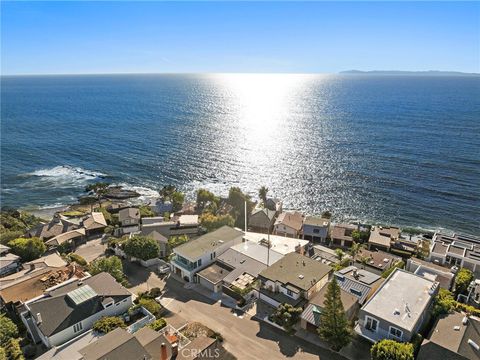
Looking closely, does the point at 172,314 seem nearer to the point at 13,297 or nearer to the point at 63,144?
the point at 13,297

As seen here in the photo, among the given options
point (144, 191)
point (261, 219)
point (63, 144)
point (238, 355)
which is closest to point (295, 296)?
point (238, 355)

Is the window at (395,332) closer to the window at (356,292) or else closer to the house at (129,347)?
the window at (356,292)

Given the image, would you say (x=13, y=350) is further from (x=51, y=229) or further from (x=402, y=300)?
(x=402, y=300)

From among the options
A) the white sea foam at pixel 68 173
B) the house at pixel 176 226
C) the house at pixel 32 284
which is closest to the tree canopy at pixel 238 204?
the house at pixel 176 226

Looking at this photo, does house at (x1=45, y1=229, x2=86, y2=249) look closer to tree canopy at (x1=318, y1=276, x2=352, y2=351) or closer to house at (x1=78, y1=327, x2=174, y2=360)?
house at (x1=78, y1=327, x2=174, y2=360)

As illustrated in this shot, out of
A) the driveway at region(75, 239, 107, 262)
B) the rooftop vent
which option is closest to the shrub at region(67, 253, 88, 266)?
the driveway at region(75, 239, 107, 262)

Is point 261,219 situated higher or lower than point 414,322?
lower

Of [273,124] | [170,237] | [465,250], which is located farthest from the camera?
[273,124]

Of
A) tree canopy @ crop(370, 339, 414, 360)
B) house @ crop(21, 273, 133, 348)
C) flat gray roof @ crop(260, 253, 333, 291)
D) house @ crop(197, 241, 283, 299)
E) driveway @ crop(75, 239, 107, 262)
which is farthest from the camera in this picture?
driveway @ crop(75, 239, 107, 262)
